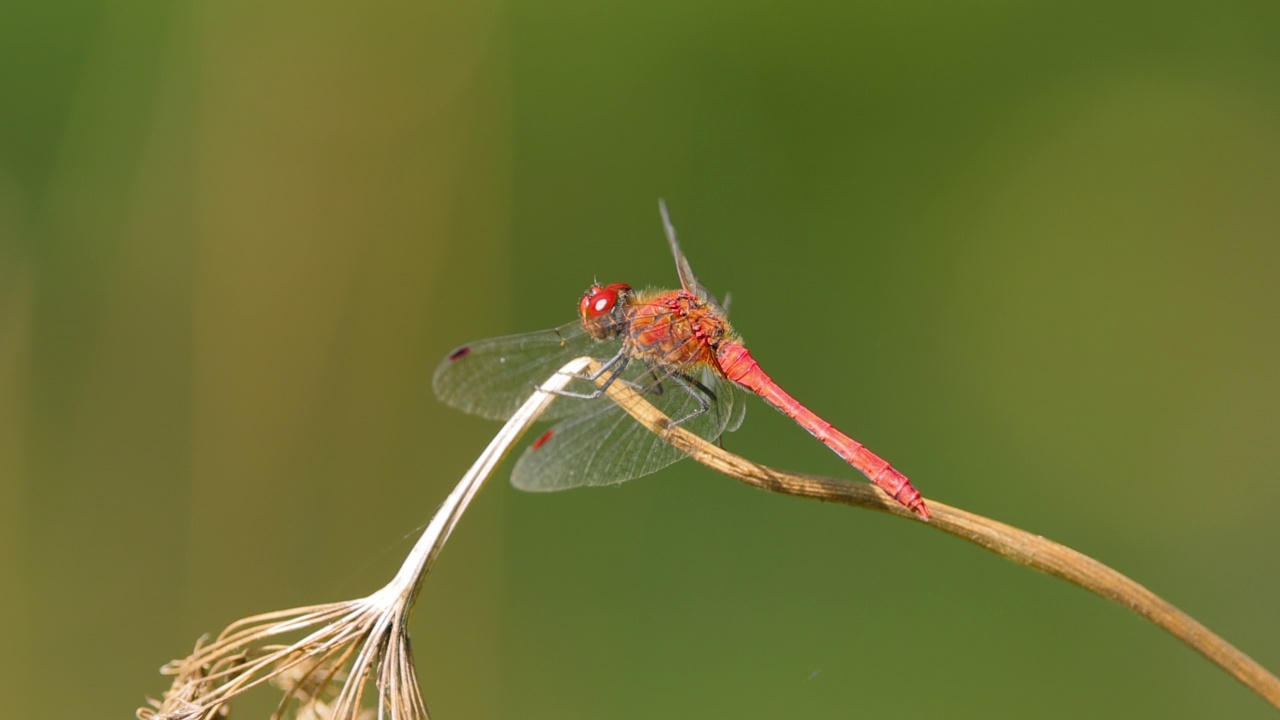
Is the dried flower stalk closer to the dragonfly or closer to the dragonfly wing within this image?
the dragonfly

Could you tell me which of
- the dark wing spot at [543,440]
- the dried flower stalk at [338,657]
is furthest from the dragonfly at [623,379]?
the dried flower stalk at [338,657]

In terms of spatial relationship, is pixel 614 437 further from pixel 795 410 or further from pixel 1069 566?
pixel 1069 566

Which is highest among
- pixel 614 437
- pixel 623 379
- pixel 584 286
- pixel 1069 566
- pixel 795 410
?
pixel 584 286

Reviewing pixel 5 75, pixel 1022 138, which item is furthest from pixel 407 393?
pixel 1022 138

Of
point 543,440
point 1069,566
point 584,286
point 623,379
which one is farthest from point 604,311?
point 584,286

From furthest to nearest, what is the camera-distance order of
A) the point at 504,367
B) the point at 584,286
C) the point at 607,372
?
the point at 584,286
the point at 504,367
the point at 607,372

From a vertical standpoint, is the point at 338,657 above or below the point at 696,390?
below

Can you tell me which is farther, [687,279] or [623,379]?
[687,279]

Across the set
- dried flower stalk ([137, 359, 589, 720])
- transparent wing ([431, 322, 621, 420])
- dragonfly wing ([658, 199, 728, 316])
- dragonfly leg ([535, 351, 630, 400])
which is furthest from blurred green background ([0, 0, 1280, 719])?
dried flower stalk ([137, 359, 589, 720])
